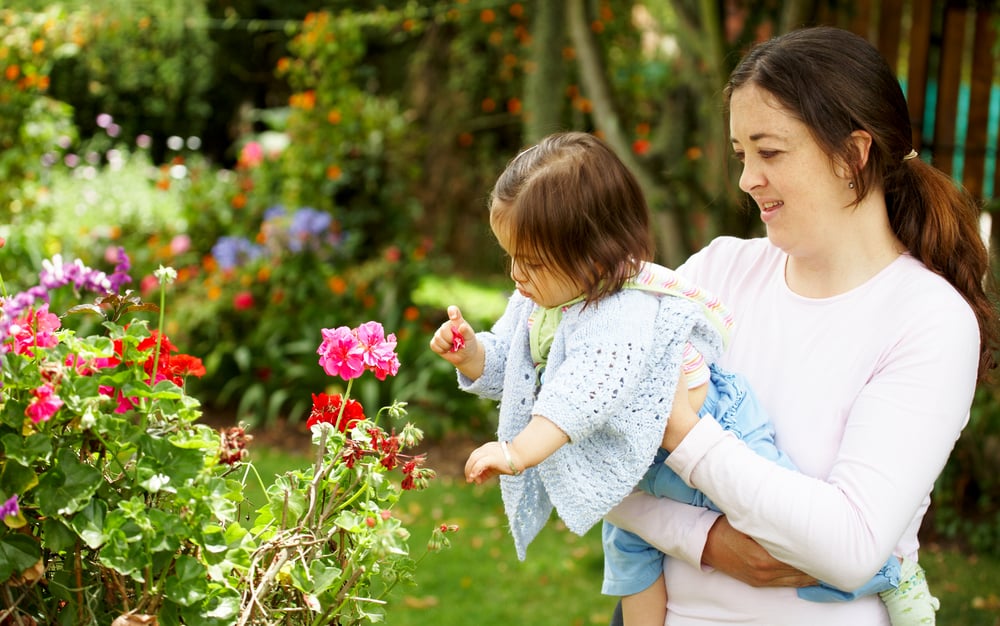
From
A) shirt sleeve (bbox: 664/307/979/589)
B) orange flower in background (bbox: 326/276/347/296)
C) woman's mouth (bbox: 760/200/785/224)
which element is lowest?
orange flower in background (bbox: 326/276/347/296)

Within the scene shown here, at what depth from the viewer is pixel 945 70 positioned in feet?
15.5

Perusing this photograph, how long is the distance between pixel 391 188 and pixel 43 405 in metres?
5.86

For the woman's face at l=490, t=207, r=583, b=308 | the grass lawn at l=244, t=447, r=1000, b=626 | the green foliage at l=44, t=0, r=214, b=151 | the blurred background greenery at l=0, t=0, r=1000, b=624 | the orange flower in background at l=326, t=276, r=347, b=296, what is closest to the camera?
the woman's face at l=490, t=207, r=583, b=308

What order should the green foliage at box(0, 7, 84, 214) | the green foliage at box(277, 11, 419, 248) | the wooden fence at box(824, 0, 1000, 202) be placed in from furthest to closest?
the green foliage at box(277, 11, 419, 248) → the green foliage at box(0, 7, 84, 214) → the wooden fence at box(824, 0, 1000, 202)

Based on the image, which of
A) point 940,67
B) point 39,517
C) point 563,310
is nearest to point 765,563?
point 563,310


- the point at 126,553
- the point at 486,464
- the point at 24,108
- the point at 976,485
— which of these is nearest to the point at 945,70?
the point at 976,485

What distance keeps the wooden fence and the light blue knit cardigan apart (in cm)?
359

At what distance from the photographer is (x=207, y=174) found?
25.1ft

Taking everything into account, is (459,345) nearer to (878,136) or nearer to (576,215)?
(576,215)

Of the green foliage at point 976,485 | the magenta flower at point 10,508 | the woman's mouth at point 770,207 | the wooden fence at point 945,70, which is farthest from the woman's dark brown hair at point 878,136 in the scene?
the wooden fence at point 945,70

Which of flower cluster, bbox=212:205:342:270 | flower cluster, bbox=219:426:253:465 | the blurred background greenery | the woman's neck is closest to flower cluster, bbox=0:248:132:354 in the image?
flower cluster, bbox=219:426:253:465

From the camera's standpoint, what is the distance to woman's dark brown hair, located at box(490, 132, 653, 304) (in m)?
1.49

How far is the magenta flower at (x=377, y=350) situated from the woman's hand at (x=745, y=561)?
0.56m

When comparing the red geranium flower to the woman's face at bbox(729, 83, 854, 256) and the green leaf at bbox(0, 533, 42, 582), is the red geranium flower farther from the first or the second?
the woman's face at bbox(729, 83, 854, 256)
